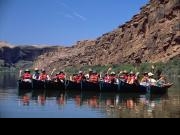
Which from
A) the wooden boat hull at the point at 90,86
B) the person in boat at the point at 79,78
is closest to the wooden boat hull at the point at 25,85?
the person in boat at the point at 79,78

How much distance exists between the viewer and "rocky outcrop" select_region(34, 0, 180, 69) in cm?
9950

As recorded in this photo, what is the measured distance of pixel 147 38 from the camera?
10731cm

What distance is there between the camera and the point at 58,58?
18638 cm

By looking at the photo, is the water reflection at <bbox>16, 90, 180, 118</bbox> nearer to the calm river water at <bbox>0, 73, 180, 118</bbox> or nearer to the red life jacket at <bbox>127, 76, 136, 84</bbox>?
the calm river water at <bbox>0, 73, 180, 118</bbox>

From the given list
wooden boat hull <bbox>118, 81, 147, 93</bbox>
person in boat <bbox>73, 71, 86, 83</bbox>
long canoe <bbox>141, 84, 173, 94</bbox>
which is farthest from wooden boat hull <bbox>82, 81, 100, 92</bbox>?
long canoe <bbox>141, 84, 173, 94</bbox>

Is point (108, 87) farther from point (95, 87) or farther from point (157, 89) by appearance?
point (157, 89)

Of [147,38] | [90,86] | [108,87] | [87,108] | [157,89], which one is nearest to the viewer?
[87,108]

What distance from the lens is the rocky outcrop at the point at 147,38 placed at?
99.5m

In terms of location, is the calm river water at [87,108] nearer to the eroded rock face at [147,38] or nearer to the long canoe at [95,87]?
the long canoe at [95,87]

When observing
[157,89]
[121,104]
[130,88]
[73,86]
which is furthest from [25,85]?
[121,104]

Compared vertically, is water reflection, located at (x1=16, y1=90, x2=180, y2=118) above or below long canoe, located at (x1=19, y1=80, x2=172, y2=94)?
below

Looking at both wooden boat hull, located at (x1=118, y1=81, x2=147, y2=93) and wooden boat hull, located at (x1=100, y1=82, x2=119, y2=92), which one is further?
wooden boat hull, located at (x1=100, y1=82, x2=119, y2=92)
